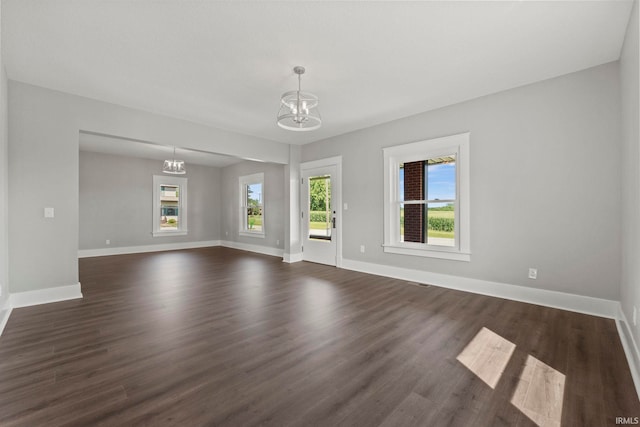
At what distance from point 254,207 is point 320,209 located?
290 centimetres

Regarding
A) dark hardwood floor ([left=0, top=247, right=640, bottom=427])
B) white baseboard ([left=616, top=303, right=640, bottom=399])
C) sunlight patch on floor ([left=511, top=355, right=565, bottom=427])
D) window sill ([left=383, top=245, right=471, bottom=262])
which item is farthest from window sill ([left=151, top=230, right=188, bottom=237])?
white baseboard ([left=616, top=303, right=640, bottom=399])

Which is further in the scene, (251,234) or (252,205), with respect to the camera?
(252,205)

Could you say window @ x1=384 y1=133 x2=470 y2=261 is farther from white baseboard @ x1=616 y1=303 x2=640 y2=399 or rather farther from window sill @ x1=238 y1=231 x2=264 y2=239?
window sill @ x1=238 y1=231 x2=264 y2=239

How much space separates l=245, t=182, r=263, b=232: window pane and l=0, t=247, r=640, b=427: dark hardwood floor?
4442mm

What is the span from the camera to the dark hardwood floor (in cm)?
160

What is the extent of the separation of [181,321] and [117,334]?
54 centimetres

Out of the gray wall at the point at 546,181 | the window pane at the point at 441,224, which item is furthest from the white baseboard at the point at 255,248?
the gray wall at the point at 546,181

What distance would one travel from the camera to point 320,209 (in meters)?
6.16

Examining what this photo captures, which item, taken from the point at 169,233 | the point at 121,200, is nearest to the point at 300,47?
the point at 121,200

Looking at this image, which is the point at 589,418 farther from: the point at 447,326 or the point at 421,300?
the point at 421,300

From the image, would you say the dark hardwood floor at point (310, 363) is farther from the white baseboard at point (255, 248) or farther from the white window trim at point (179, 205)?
the white window trim at point (179, 205)

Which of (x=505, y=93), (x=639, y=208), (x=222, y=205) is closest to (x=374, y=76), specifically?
(x=505, y=93)

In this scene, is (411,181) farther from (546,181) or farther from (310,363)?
(310,363)

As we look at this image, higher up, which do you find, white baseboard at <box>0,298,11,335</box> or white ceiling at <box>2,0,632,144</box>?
white ceiling at <box>2,0,632,144</box>
